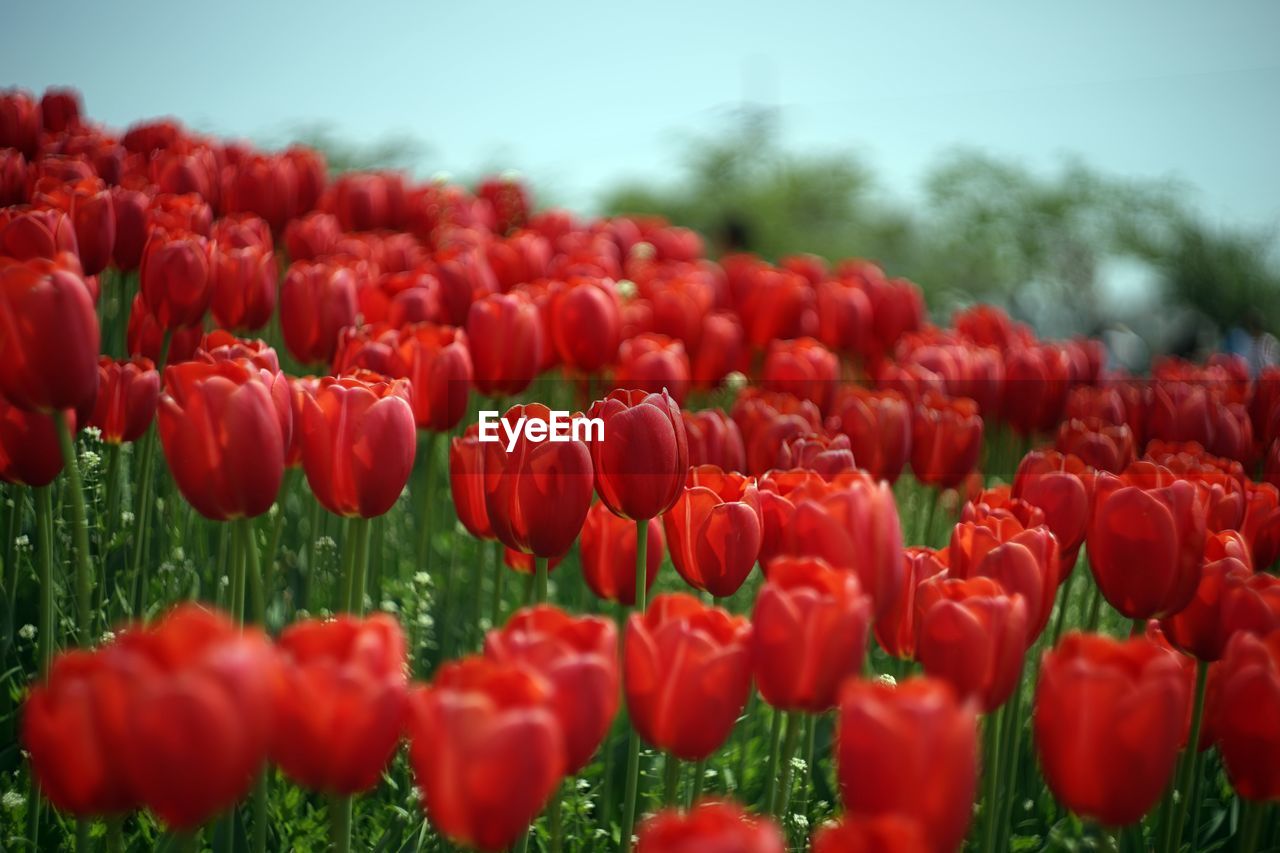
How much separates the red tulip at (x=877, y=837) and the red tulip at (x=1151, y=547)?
36.4 inches

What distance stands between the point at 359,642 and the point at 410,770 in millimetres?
1310

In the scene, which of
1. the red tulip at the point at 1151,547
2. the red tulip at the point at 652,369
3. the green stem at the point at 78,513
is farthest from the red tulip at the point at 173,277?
the red tulip at the point at 1151,547

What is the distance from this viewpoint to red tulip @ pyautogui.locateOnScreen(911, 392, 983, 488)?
2.76 m

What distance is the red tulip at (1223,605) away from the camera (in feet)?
5.01

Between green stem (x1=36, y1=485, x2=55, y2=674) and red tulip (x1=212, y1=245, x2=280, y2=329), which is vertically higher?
red tulip (x1=212, y1=245, x2=280, y2=329)

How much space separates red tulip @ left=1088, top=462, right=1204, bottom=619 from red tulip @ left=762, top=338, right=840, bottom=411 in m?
1.43

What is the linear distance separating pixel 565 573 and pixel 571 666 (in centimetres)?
270

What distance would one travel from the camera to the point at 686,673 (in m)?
1.26

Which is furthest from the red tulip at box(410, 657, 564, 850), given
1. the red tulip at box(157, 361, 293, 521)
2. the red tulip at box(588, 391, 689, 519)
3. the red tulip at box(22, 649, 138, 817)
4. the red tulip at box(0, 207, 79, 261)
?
the red tulip at box(0, 207, 79, 261)

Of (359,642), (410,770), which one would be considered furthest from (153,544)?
(359,642)

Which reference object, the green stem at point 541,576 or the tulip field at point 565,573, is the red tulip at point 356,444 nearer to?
the tulip field at point 565,573

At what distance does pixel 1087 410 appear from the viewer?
10.8ft

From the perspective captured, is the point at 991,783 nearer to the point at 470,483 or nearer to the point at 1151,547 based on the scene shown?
the point at 1151,547

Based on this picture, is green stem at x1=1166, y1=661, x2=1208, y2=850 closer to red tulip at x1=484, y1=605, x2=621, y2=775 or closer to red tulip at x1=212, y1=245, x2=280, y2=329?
red tulip at x1=484, y1=605, x2=621, y2=775
